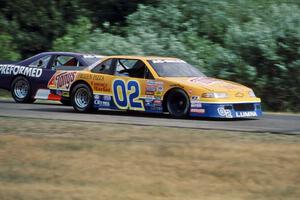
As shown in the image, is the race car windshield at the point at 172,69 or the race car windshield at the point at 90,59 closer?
the race car windshield at the point at 172,69

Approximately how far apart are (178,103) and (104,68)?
7.11 ft

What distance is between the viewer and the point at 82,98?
1752cm

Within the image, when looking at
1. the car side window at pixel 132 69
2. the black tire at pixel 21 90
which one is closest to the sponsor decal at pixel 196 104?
the car side window at pixel 132 69

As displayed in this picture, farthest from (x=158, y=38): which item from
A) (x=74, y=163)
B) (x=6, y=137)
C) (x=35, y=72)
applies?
(x=74, y=163)

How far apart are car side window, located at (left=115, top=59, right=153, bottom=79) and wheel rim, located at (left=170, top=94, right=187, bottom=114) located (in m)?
0.74

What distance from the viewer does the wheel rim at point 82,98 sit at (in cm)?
1739

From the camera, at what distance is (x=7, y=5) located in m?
32.2

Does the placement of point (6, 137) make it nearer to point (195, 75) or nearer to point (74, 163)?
point (74, 163)

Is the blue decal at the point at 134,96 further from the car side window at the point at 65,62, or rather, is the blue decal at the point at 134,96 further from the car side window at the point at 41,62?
the car side window at the point at 41,62

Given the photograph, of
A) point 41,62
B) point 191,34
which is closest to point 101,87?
point 41,62

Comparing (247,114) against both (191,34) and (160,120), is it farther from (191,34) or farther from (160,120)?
(191,34)

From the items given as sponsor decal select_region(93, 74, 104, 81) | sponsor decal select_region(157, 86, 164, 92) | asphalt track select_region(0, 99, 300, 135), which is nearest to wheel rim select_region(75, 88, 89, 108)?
asphalt track select_region(0, 99, 300, 135)

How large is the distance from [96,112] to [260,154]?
7.89 meters

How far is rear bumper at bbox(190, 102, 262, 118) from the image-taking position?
15.3 m
